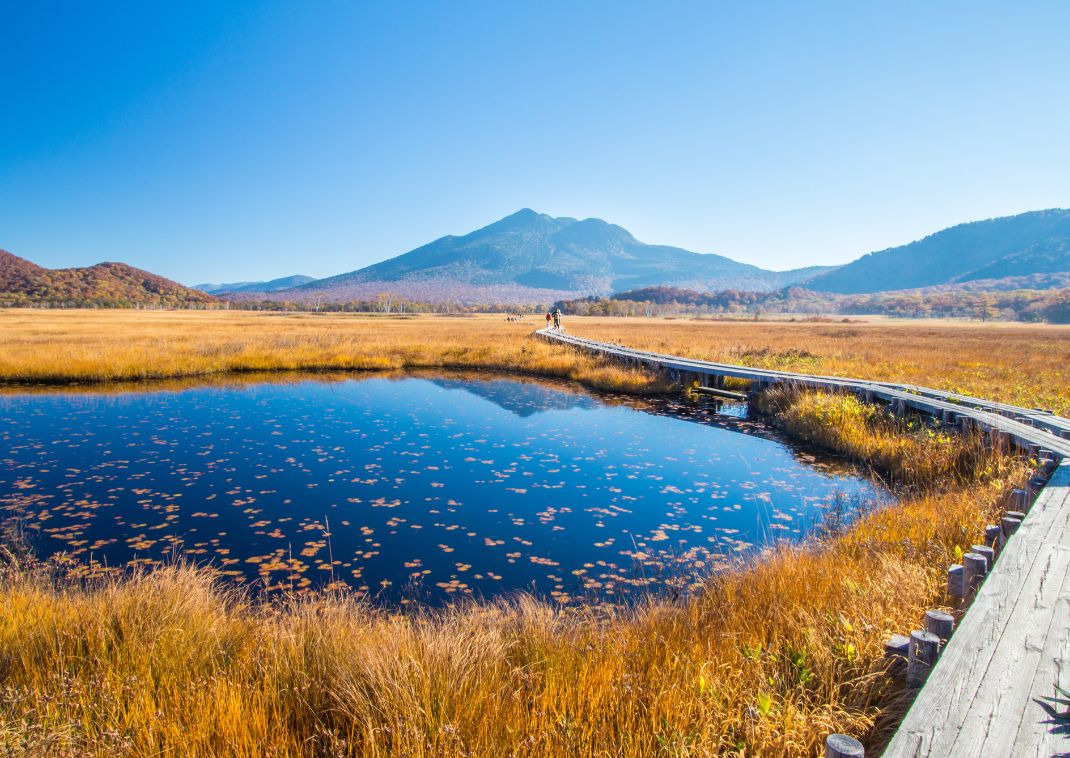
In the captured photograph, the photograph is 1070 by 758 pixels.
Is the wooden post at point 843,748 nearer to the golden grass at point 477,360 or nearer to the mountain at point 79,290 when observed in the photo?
the golden grass at point 477,360

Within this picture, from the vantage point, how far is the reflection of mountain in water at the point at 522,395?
21269mm

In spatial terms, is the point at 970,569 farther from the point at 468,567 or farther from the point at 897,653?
the point at 468,567

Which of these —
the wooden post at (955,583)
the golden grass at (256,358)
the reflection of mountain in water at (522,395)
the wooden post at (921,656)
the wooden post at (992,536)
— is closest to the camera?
the wooden post at (921,656)

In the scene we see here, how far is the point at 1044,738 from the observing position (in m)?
2.69

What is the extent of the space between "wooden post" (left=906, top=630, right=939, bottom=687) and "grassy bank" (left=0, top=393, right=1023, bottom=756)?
0.59 feet

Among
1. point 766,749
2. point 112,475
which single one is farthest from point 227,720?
point 112,475

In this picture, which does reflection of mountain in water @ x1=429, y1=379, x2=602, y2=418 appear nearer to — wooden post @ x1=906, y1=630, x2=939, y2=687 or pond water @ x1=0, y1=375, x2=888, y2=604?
pond water @ x1=0, y1=375, x2=888, y2=604

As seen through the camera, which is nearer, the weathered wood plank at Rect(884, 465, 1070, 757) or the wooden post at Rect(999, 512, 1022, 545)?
the weathered wood plank at Rect(884, 465, 1070, 757)

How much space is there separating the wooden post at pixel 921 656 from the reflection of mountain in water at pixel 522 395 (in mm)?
16040

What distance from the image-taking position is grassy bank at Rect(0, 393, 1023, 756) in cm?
321

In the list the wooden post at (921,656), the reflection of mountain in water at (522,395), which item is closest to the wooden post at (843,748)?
the wooden post at (921,656)

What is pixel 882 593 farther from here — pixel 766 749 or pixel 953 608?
pixel 766 749

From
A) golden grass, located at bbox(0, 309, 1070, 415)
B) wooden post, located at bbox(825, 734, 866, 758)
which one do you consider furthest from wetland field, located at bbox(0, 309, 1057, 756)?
golden grass, located at bbox(0, 309, 1070, 415)

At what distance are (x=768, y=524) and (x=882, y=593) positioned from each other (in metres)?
4.68
